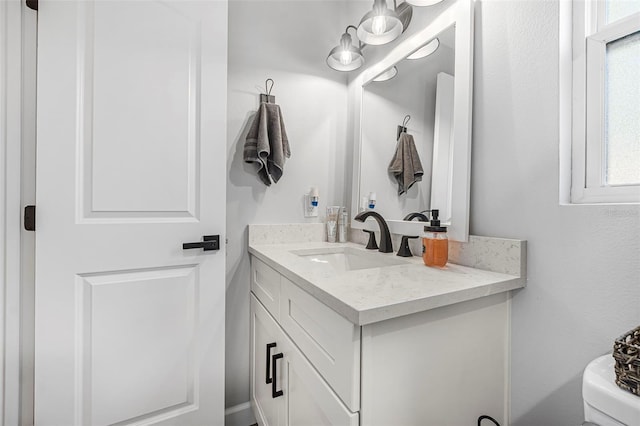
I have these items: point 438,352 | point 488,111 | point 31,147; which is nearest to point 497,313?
point 438,352

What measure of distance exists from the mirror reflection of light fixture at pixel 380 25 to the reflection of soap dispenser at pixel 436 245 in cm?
79

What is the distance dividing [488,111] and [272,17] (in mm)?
1180

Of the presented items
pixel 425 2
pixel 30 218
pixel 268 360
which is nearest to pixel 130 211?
pixel 30 218

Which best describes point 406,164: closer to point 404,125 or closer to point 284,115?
point 404,125

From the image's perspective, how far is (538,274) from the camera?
0.80 metres

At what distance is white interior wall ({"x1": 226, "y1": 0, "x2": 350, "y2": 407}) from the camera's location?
139 centimetres

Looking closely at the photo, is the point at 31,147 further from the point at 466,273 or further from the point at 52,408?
the point at 466,273

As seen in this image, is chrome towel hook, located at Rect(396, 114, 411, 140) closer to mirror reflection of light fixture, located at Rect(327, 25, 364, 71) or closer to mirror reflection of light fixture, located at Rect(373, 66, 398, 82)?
mirror reflection of light fixture, located at Rect(373, 66, 398, 82)

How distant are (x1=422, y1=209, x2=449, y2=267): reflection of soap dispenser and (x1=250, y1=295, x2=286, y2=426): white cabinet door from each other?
0.56m

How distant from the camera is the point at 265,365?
1.15 metres

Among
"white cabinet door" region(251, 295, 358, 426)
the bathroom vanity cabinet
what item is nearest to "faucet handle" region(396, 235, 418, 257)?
the bathroom vanity cabinet

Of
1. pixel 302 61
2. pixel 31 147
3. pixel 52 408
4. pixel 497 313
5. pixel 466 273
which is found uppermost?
pixel 302 61

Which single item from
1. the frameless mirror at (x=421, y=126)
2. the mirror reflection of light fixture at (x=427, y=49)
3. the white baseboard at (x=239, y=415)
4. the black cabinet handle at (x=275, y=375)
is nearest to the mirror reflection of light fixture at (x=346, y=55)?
the frameless mirror at (x=421, y=126)

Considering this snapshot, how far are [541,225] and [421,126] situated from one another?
1.86 ft
